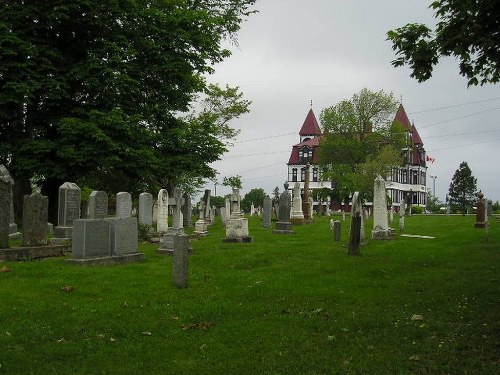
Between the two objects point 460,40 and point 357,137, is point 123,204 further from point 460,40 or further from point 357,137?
point 357,137

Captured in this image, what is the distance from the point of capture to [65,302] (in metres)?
8.88

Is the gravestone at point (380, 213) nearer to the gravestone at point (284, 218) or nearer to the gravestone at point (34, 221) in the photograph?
the gravestone at point (284, 218)

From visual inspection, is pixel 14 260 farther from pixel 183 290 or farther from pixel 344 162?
pixel 344 162

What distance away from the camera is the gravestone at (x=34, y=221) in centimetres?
1449

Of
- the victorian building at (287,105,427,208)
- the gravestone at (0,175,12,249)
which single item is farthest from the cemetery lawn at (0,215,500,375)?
the victorian building at (287,105,427,208)

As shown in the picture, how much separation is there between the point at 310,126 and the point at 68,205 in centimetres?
8354

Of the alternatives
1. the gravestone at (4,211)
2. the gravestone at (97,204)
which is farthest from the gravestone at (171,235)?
the gravestone at (4,211)

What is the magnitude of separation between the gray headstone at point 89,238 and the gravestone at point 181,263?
3.20 m

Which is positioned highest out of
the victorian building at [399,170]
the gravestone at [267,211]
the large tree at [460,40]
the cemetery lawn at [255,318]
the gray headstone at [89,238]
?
the victorian building at [399,170]

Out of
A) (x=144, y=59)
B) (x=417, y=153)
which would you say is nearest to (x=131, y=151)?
(x=144, y=59)

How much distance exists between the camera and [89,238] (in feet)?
42.1

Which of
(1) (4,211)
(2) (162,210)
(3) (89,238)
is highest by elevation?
(2) (162,210)

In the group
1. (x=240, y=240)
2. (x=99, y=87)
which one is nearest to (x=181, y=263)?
(x=240, y=240)

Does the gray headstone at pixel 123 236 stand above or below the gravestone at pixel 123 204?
below
